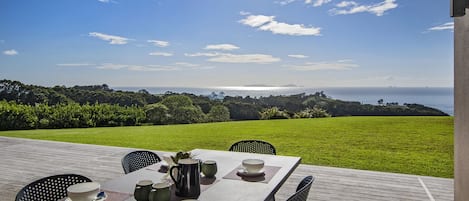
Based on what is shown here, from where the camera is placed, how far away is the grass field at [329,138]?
5.42m

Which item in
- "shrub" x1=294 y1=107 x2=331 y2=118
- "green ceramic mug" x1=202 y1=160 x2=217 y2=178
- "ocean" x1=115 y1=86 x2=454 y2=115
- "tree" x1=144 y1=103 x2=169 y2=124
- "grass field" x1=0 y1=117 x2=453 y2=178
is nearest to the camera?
"green ceramic mug" x1=202 y1=160 x2=217 y2=178

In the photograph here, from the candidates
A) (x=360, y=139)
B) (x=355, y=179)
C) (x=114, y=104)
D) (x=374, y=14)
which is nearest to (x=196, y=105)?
(x=114, y=104)

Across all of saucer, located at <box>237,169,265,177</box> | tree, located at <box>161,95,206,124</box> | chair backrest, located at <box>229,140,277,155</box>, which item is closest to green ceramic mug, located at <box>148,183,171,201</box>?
saucer, located at <box>237,169,265,177</box>

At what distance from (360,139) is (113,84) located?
6.15 meters

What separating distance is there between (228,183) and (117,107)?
765 centimetres

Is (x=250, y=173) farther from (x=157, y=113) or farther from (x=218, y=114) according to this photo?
(x=157, y=113)

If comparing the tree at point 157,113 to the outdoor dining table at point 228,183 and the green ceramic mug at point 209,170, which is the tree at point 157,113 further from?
the green ceramic mug at point 209,170

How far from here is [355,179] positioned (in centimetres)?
391

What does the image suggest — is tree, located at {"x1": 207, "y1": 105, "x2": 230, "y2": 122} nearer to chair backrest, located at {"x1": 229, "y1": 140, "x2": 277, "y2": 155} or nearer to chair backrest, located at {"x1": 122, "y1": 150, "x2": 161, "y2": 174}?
chair backrest, located at {"x1": 229, "y1": 140, "x2": 277, "y2": 155}

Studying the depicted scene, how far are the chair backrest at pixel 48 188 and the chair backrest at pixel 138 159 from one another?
50cm

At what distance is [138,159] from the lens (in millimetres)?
2471

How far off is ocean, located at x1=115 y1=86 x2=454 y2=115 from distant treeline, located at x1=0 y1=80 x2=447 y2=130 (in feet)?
0.43

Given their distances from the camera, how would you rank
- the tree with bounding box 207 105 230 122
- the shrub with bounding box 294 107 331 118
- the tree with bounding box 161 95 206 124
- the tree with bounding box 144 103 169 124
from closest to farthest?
the shrub with bounding box 294 107 331 118 < the tree with bounding box 207 105 230 122 < the tree with bounding box 161 95 206 124 < the tree with bounding box 144 103 169 124

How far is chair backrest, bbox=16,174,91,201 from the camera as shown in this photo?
1.59 meters
